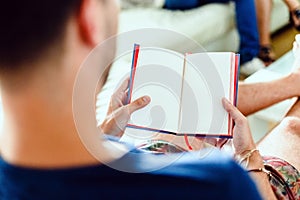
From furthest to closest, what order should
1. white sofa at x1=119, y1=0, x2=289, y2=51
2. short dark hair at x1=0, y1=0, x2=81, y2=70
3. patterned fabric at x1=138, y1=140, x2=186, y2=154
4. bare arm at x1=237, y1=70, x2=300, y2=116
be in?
white sofa at x1=119, y1=0, x2=289, y2=51 → bare arm at x1=237, y1=70, x2=300, y2=116 → patterned fabric at x1=138, y1=140, x2=186, y2=154 → short dark hair at x1=0, y1=0, x2=81, y2=70

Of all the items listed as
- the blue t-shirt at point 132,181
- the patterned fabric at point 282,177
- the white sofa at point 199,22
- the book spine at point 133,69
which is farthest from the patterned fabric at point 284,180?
the white sofa at point 199,22

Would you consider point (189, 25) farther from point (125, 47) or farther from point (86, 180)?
point (86, 180)

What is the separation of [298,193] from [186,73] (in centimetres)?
38

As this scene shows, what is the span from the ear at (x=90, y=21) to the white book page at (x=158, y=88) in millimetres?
589

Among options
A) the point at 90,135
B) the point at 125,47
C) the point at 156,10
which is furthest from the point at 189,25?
the point at 90,135

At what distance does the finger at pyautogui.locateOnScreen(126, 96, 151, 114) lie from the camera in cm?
116

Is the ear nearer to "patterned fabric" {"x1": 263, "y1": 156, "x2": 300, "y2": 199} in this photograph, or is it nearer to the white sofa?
"patterned fabric" {"x1": 263, "y1": 156, "x2": 300, "y2": 199}

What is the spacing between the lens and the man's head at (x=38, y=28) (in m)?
0.54

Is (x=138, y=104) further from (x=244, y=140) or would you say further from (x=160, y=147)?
(x=244, y=140)

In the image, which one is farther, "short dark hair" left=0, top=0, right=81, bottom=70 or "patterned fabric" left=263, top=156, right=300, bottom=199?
"patterned fabric" left=263, top=156, right=300, bottom=199

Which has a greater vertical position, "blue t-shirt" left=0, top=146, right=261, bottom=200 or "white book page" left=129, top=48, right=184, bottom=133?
"blue t-shirt" left=0, top=146, right=261, bottom=200

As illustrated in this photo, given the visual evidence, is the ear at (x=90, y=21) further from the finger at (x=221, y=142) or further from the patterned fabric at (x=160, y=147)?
the finger at (x=221, y=142)

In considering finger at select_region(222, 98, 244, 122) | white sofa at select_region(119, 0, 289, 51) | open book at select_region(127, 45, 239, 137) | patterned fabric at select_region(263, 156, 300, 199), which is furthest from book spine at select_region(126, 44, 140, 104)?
white sofa at select_region(119, 0, 289, 51)

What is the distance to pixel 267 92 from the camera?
1498 mm
